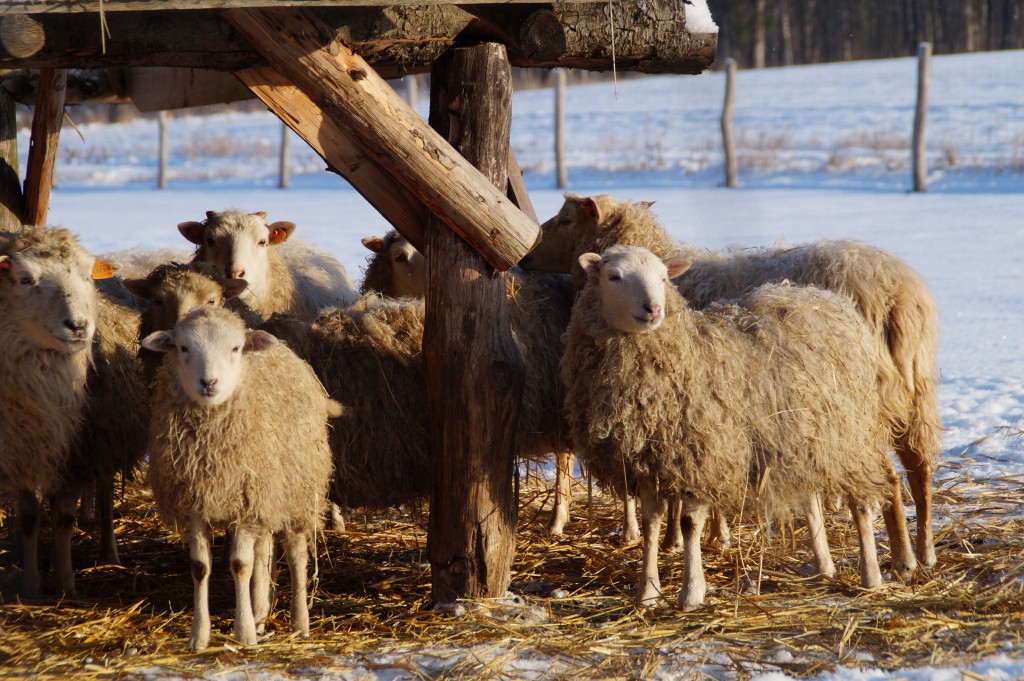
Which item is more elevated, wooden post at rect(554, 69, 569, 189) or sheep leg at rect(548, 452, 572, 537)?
Answer: wooden post at rect(554, 69, 569, 189)

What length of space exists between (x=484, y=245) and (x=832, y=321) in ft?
5.59

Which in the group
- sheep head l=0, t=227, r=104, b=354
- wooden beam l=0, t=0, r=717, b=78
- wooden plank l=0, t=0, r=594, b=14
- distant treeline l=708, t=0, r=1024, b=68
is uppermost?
distant treeline l=708, t=0, r=1024, b=68

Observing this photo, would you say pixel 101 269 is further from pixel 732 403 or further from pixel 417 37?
pixel 732 403

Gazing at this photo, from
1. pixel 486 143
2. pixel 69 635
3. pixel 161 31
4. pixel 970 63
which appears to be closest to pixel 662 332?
pixel 486 143

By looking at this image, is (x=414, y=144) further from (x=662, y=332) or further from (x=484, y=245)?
(x=662, y=332)

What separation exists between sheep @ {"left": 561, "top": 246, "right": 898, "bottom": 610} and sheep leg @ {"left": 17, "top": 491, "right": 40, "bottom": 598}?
104 inches

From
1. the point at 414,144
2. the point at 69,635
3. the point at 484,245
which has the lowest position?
the point at 69,635

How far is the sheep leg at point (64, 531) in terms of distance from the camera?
4.89 meters

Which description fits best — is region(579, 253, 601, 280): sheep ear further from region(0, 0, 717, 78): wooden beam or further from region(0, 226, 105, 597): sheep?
region(0, 226, 105, 597): sheep

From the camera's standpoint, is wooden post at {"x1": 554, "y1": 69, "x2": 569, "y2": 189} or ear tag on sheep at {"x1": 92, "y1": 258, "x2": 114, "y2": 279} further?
wooden post at {"x1": 554, "y1": 69, "x2": 569, "y2": 189}

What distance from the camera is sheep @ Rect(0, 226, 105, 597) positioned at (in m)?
4.51

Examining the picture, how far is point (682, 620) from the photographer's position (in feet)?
14.3

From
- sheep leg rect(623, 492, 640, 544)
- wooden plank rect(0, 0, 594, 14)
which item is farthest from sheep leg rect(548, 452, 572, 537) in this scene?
wooden plank rect(0, 0, 594, 14)

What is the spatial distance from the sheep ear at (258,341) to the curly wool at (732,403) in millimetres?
1332
